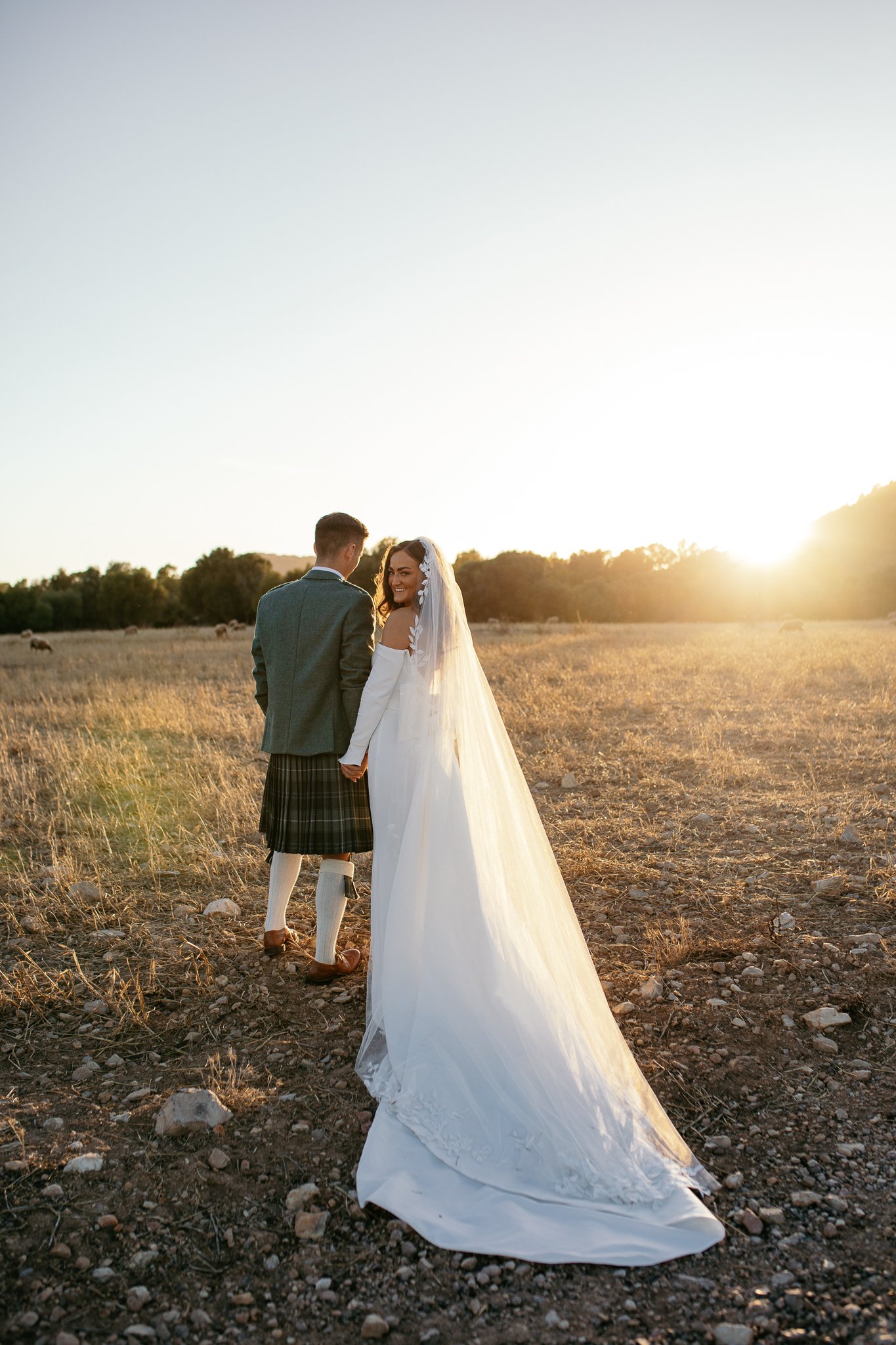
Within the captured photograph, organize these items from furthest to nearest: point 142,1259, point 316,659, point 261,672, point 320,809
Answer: point 261,672
point 320,809
point 316,659
point 142,1259

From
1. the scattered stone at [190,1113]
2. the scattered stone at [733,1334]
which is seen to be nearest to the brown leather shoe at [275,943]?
the scattered stone at [190,1113]

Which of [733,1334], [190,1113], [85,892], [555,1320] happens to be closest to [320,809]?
[190,1113]

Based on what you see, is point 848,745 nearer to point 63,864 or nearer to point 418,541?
point 418,541

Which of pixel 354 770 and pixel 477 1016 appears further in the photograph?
pixel 354 770

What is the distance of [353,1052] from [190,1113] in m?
0.78

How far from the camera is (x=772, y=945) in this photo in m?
4.41

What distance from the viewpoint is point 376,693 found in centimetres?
377

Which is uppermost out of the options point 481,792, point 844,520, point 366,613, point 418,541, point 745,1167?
point 844,520

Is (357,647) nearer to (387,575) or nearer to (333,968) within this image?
(387,575)

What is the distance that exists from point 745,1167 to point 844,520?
8395 cm

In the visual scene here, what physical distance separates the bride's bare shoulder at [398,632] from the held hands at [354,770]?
0.56 meters

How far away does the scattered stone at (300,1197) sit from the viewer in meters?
2.65

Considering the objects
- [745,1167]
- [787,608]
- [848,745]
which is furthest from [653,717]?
[787,608]

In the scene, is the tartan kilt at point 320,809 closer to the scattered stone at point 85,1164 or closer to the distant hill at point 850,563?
the scattered stone at point 85,1164
